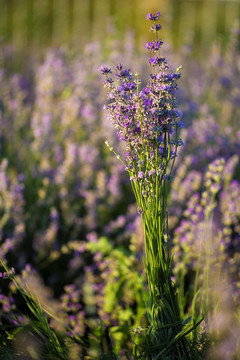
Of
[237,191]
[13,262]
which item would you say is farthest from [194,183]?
[13,262]

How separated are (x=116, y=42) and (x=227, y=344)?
2747mm

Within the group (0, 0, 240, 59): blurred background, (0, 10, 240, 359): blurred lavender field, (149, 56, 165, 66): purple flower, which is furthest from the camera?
(0, 0, 240, 59): blurred background

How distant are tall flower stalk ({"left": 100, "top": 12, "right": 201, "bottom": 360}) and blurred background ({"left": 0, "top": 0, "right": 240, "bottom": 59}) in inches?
255

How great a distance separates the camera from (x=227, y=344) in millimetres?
1258

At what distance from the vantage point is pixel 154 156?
1.06m

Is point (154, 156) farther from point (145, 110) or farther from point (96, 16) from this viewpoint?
point (96, 16)

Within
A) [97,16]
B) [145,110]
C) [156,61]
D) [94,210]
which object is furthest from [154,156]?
[97,16]

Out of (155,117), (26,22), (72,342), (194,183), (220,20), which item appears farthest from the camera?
(220,20)

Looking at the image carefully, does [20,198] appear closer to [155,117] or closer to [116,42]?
[155,117]

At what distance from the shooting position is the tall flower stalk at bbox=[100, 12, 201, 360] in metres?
1.04

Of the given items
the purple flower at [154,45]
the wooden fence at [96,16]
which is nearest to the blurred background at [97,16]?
the wooden fence at [96,16]

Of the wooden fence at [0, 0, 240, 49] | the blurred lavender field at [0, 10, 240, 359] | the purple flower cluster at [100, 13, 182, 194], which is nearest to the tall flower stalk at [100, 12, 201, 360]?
the purple flower cluster at [100, 13, 182, 194]

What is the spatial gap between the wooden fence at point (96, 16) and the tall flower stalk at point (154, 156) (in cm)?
646

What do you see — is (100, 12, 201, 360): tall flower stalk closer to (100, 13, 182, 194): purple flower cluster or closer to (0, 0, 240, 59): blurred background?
(100, 13, 182, 194): purple flower cluster
